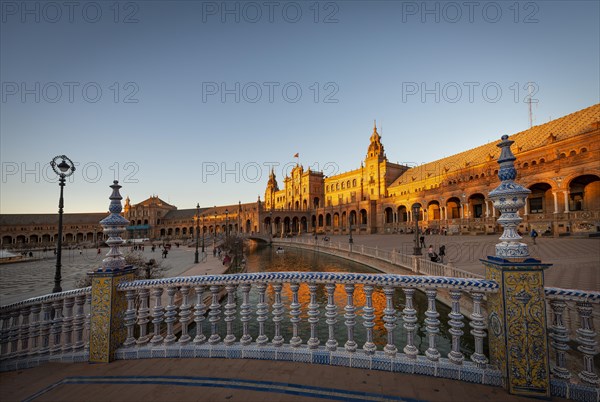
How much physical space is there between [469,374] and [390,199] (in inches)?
1844

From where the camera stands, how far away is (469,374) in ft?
9.08

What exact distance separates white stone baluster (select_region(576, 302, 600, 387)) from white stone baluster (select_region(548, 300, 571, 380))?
10cm

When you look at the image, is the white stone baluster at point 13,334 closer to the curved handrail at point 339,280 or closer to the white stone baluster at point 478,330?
the curved handrail at point 339,280

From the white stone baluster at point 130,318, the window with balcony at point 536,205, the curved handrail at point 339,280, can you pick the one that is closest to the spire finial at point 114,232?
the curved handrail at point 339,280

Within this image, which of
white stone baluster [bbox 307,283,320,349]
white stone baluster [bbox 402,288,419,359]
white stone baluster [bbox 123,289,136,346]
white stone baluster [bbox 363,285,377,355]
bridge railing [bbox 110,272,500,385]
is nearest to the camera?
bridge railing [bbox 110,272,500,385]

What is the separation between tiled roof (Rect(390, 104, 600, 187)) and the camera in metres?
29.1

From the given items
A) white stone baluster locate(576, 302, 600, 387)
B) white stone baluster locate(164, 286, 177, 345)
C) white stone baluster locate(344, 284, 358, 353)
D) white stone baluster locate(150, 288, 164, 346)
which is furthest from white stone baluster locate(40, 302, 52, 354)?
white stone baluster locate(576, 302, 600, 387)

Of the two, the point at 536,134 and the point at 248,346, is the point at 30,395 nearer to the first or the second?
the point at 248,346

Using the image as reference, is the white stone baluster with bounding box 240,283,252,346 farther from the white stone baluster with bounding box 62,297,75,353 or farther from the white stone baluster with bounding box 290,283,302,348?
the white stone baluster with bounding box 62,297,75,353

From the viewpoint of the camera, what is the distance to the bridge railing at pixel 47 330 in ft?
11.8

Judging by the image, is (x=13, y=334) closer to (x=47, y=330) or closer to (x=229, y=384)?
(x=47, y=330)

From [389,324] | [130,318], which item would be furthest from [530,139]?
[130,318]

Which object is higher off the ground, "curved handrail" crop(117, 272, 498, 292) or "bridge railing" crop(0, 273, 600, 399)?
"curved handrail" crop(117, 272, 498, 292)

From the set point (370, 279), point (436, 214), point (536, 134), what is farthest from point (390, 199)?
point (370, 279)
